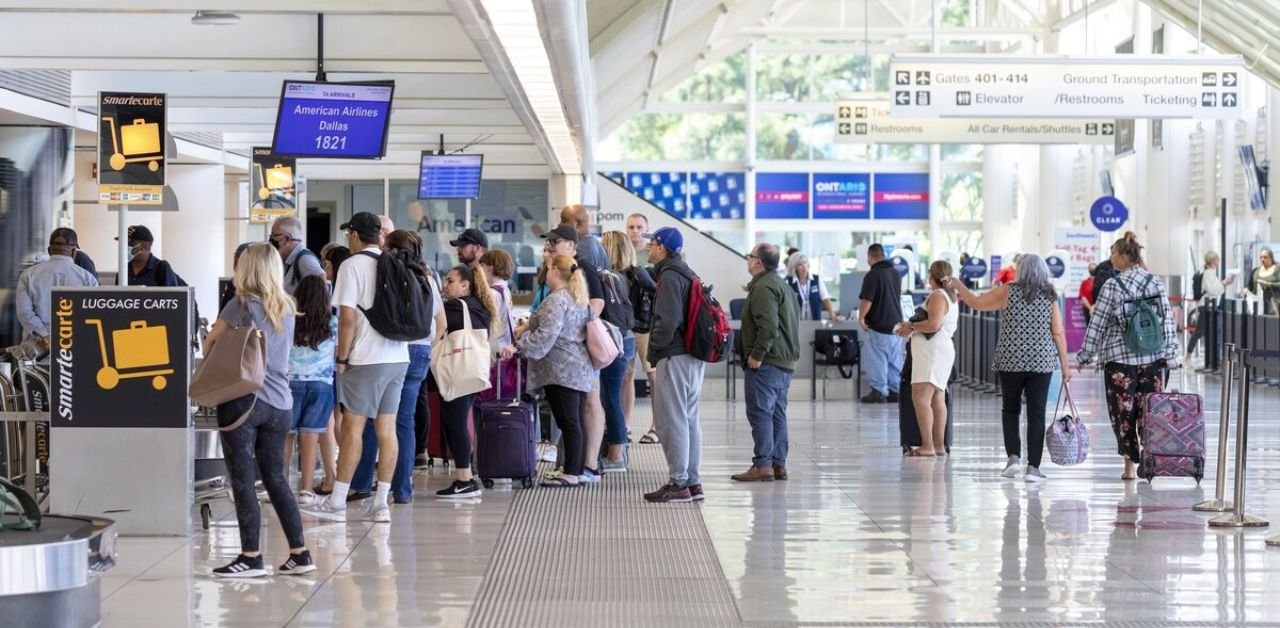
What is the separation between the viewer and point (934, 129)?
23.8 m

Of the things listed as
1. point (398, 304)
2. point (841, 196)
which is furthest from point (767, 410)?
point (841, 196)

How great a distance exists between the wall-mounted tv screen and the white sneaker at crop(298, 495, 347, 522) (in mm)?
19963

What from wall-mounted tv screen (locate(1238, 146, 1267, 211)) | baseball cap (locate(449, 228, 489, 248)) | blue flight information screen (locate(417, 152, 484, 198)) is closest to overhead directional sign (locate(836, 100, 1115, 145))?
wall-mounted tv screen (locate(1238, 146, 1267, 211))

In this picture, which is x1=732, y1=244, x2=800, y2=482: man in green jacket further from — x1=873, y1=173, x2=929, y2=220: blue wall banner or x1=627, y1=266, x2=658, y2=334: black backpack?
x1=873, y1=173, x2=929, y2=220: blue wall banner

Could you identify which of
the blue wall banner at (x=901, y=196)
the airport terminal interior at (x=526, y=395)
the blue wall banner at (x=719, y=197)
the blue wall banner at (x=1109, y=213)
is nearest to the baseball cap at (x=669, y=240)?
the airport terminal interior at (x=526, y=395)

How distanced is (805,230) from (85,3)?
31068 mm

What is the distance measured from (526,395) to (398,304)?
2051 millimetres

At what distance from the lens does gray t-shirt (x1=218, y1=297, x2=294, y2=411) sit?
6660 millimetres

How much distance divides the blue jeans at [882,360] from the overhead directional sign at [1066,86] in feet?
7.65

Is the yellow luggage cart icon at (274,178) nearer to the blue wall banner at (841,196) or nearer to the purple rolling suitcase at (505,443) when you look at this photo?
the purple rolling suitcase at (505,443)

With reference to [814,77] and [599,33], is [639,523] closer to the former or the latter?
[599,33]

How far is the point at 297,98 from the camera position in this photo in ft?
42.7

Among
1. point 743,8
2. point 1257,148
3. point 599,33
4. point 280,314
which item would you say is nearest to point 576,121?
point 599,33

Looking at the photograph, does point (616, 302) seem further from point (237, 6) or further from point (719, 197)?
point (719, 197)
